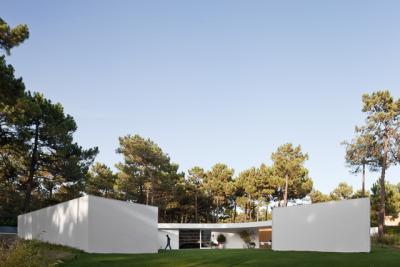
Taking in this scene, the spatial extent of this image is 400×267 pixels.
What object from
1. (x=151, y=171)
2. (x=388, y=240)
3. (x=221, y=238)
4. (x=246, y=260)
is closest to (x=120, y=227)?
(x=246, y=260)

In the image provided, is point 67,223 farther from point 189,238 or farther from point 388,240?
point 388,240

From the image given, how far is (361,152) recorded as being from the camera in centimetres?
2716

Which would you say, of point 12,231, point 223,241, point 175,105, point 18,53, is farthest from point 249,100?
point 12,231

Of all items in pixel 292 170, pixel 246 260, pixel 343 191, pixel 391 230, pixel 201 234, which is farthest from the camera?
pixel 343 191

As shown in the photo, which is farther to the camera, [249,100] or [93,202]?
[249,100]

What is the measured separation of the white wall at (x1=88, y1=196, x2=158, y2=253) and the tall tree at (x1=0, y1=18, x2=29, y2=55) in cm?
658

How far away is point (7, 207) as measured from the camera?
97.0 ft

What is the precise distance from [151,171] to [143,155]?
2.09m

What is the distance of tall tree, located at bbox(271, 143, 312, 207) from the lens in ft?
114

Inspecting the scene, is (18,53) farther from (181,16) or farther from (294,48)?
(294,48)

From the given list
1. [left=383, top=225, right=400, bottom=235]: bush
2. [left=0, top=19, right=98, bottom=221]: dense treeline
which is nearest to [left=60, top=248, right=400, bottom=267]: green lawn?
[left=0, top=19, right=98, bottom=221]: dense treeline

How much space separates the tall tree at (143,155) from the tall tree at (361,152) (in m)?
16.8

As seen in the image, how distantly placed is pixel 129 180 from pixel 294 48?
20.0 metres

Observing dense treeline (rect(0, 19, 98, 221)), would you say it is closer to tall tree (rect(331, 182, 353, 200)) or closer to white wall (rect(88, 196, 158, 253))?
white wall (rect(88, 196, 158, 253))
